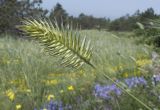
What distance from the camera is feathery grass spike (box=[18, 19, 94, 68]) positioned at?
4.89 feet

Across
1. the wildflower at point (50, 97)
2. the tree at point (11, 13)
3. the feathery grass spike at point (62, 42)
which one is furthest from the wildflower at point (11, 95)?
the tree at point (11, 13)

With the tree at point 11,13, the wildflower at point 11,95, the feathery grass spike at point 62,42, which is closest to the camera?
the feathery grass spike at point 62,42

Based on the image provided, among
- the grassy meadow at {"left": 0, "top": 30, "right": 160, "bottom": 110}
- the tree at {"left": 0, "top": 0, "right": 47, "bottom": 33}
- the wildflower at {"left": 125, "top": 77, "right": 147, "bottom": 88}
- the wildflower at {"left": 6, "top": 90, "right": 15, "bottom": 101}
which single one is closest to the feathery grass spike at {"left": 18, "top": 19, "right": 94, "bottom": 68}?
the grassy meadow at {"left": 0, "top": 30, "right": 160, "bottom": 110}

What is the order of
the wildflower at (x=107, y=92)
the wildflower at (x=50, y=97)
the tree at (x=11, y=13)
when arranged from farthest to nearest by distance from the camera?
the tree at (x=11, y=13), the wildflower at (x=50, y=97), the wildflower at (x=107, y=92)

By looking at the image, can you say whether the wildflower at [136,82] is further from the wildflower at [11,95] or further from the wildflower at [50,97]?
the wildflower at [11,95]

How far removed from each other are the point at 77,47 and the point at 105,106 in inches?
97.1

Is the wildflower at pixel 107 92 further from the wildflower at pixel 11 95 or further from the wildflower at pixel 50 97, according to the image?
the wildflower at pixel 11 95

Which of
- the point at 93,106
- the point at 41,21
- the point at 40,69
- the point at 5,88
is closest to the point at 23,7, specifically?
the point at 40,69

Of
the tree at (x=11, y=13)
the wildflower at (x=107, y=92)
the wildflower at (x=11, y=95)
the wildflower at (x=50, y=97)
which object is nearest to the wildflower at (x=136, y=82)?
the wildflower at (x=107, y=92)

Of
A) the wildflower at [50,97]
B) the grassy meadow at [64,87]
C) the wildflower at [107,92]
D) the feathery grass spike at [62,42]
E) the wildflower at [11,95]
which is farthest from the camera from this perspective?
the wildflower at [11,95]

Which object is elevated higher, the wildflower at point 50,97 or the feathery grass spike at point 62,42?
the feathery grass spike at point 62,42

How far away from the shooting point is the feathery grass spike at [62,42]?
58.7 inches

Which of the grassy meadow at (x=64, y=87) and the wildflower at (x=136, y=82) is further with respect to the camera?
the wildflower at (x=136, y=82)

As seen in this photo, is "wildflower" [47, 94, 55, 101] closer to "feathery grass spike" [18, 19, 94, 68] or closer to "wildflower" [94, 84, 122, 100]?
"wildflower" [94, 84, 122, 100]
